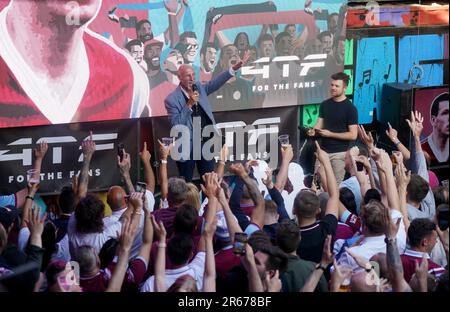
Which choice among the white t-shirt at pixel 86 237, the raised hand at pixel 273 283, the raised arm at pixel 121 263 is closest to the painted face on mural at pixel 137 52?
the white t-shirt at pixel 86 237

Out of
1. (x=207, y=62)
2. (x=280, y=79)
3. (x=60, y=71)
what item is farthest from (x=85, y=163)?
(x=280, y=79)

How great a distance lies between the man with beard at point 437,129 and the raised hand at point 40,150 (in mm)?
2623

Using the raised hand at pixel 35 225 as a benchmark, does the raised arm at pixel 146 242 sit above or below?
below

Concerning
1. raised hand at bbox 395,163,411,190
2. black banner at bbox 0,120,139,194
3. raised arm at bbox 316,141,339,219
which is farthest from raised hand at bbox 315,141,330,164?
black banner at bbox 0,120,139,194

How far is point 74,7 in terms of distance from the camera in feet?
20.7

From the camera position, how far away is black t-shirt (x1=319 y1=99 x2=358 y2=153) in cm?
721

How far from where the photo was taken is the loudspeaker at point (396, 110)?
719 centimetres

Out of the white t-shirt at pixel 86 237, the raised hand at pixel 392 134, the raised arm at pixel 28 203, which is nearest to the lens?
the white t-shirt at pixel 86 237

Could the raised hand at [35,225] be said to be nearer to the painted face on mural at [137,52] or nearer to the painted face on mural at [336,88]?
the painted face on mural at [137,52]

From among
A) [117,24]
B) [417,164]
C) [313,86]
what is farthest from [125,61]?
[417,164]

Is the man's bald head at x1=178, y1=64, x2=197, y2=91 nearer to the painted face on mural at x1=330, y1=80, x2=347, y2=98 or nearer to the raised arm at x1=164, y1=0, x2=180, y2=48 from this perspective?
the raised arm at x1=164, y1=0, x2=180, y2=48

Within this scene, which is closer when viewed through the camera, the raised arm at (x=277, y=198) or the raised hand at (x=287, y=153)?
the raised arm at (x=277, y=198)
